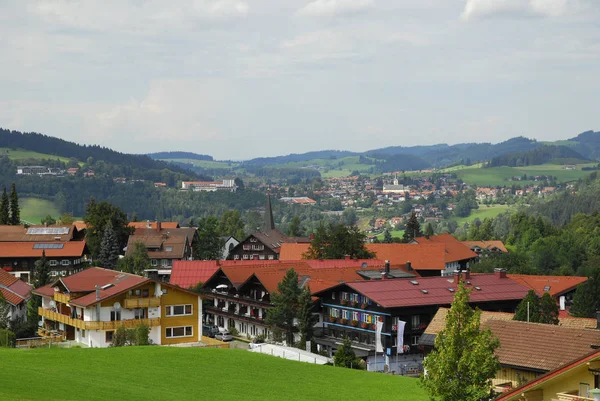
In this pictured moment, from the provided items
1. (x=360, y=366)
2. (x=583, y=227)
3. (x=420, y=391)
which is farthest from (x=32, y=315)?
(x=583, y=227)

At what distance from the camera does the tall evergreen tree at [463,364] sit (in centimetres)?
2611

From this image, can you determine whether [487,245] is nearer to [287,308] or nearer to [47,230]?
[47,230]

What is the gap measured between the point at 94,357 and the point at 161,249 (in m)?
64.9

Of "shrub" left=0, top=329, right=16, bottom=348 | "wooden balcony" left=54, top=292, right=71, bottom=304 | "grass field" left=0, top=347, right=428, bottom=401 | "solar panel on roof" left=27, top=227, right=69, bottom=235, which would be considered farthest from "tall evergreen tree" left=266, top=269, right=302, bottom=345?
"solar panel on roof" left=27, top=227, right=69, bottom=235

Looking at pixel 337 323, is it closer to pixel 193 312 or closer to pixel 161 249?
pixel 193 312

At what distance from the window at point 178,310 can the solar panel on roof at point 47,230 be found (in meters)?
49.9

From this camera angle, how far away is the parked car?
63.9m

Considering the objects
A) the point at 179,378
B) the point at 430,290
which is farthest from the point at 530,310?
the point at 179,378

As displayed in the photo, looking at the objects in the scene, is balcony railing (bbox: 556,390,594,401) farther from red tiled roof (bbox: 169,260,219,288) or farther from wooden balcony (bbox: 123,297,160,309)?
red tiled roof (bbox: 169,260,219,288)

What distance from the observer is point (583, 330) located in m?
34.2

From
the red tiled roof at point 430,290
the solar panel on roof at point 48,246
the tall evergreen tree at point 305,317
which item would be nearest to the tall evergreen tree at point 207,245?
the solar panel on roof at point 48,246

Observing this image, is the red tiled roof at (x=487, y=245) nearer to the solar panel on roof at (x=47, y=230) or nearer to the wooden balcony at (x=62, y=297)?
the solar panel on roof at (x=47, y=230)

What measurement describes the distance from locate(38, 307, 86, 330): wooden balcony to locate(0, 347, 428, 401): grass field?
12322 millimetres

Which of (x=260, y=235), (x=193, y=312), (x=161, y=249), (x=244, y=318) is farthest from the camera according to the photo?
(x=260, y=235)
